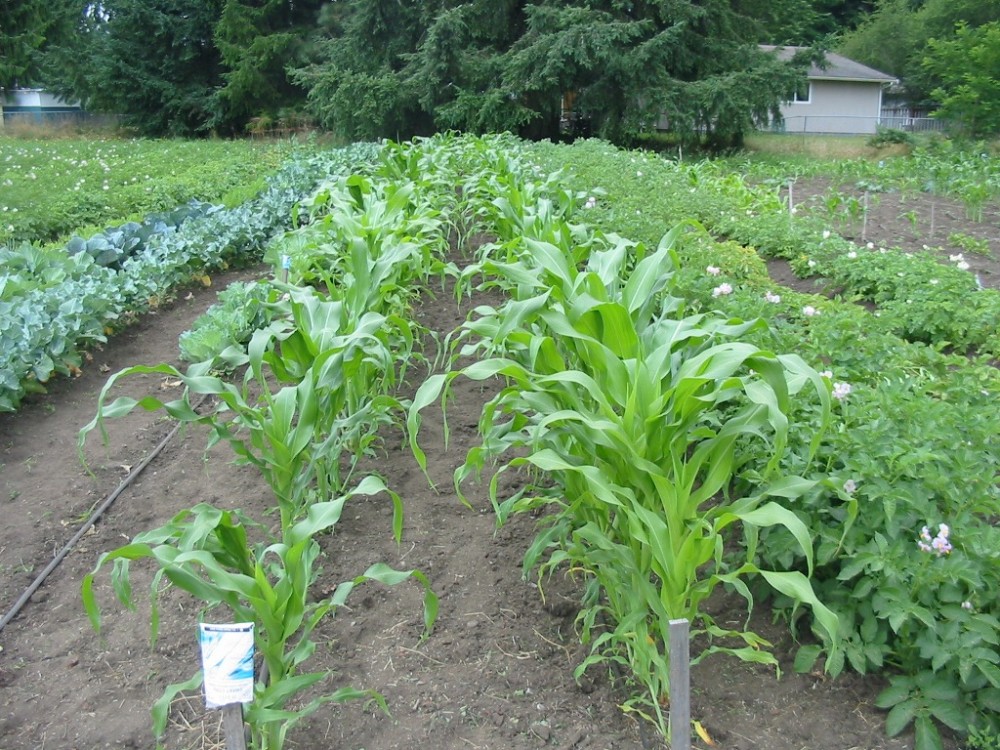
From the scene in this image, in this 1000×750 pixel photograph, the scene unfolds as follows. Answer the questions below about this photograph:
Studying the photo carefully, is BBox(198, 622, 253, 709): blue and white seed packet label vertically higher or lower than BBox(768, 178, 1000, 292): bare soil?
higher

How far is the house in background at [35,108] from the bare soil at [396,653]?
32.7m

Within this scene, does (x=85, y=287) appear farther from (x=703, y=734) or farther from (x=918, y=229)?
(x=918, y=229)

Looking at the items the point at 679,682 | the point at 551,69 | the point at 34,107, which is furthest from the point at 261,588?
the point at 34,107

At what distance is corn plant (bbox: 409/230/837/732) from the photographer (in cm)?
201

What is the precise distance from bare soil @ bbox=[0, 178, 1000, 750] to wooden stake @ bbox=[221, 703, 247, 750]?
437mm

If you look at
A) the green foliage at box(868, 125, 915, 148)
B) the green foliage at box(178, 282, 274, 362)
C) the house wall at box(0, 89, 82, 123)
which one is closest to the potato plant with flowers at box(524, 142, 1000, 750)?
the green foliage at box(178, 282, 274, 362)

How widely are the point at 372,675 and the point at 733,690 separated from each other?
3.27 ft

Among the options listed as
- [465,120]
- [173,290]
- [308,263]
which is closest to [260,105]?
[465,120]

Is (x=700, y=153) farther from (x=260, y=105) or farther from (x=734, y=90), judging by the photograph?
(x=260, y=105)

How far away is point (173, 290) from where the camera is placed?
6.55 metres

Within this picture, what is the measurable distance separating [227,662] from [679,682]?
36.1 inches

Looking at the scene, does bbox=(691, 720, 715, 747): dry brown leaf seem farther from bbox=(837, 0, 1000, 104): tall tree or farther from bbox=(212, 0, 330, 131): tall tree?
bbox=(837, 0, 1000, 104): tall tree

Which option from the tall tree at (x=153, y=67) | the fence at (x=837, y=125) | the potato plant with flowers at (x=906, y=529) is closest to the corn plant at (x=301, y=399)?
the potato plant with flowers at (x=906, y=529)

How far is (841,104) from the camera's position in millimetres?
33750
